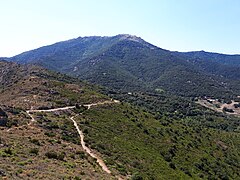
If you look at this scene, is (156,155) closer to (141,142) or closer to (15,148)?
(141,142)

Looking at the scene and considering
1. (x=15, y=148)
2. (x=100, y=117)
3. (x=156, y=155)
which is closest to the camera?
(x=15, y=148)

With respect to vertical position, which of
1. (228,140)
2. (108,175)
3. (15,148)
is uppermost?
(15,148)

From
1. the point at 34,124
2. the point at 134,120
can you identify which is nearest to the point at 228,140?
the point at 134,120

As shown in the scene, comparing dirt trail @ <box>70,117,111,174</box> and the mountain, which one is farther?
dirt trail @ <box>70,117,111,174</box>

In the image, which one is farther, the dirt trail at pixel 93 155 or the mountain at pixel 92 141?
the dirt trail at pixel 93 155

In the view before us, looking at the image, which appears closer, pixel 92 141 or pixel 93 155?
pixel 93 155

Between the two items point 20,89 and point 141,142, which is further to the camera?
point 20,89

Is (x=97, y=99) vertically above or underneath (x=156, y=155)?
A: above

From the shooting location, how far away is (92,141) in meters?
58.3

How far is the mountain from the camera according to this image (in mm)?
41197

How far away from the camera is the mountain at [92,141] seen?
135 ft

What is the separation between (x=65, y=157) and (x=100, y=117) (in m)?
32.5

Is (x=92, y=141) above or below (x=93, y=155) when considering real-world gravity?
above

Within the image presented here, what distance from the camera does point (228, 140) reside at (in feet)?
298
